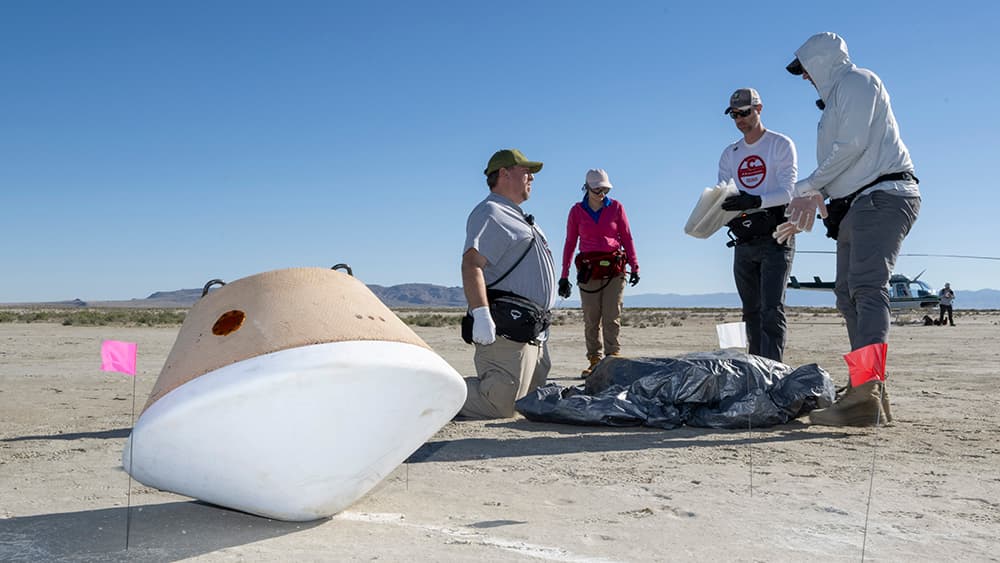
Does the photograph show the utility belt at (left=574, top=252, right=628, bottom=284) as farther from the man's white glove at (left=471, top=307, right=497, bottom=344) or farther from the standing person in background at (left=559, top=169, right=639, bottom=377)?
the man's white glove at (left=471, top=307, right=497, bottom=344)

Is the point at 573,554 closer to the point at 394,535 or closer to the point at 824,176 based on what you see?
the point at 394,535

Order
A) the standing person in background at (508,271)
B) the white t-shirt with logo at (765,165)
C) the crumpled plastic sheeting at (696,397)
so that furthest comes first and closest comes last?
the white t-shirt with logo at (765,165) < the standing person in background at (508,271) < the crumpled plastic sheeting at (696,397)

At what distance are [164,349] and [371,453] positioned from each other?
474 inches

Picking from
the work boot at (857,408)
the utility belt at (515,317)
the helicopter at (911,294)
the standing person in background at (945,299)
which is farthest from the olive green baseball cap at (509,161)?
the helicopter at (911,294)

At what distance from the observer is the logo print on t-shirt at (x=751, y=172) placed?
6.20 m

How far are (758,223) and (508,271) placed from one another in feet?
6.25

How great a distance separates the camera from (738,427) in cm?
518

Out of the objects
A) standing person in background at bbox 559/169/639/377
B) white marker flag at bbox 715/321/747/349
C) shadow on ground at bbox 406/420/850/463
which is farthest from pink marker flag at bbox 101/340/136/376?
standing person in background at bbox 559/169/639/377

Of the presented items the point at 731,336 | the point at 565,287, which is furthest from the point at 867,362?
the point at 565,287

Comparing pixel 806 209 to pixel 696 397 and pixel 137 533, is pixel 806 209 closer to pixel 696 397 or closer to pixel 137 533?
pixel 696 397

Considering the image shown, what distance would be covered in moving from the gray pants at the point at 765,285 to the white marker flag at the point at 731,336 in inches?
28.3

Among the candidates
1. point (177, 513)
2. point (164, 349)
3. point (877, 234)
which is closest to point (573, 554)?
point (177, 513)

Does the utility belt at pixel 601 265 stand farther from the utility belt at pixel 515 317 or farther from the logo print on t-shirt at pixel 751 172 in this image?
the utility belt at pixel 515 317

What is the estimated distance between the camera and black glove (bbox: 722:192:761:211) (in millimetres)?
5727
